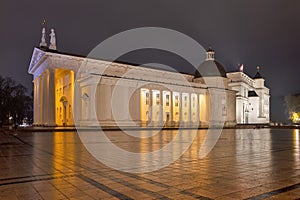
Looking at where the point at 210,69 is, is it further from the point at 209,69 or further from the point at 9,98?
the point at 9,98

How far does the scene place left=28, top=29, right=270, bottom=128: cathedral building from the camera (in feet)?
143

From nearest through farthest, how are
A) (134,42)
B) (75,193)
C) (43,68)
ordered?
(75,193) → (43,68) → (134,42)

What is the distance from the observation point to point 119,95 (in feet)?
147

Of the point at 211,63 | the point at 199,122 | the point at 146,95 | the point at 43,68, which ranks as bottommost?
the point at 199,122

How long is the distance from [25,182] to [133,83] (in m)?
42.1

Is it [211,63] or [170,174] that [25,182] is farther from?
[211,63]

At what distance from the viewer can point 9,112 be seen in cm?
5409

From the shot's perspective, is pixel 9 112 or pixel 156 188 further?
pixel 9 112

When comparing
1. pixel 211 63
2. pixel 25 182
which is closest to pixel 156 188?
pixel 25 182

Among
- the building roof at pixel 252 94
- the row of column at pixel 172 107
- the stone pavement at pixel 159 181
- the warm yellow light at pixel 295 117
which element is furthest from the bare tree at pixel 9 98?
the warm yellow light at pixel 295 117

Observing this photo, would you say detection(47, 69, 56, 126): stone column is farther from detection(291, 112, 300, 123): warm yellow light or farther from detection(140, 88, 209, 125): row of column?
detection(291, 112, 300, 123): warm yellow light

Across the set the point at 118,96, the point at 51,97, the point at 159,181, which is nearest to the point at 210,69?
the point at 118,96

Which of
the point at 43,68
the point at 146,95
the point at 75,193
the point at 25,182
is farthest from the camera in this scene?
the point at 146,95

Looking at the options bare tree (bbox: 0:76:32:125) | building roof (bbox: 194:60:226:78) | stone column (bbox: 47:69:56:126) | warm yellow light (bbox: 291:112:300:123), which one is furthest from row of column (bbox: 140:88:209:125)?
warm yellow light (bbox: 291:112:300:123)
